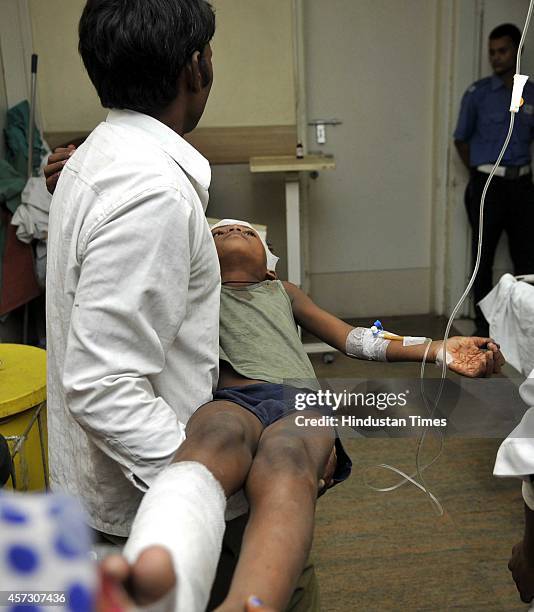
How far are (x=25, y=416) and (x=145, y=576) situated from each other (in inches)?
49.2

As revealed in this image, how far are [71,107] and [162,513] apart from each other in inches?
151

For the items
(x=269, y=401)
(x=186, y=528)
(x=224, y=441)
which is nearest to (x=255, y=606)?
(x=186, y=528)

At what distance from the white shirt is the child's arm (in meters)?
0.48

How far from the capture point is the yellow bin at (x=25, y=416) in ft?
5.21

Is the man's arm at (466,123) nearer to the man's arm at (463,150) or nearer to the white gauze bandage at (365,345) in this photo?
the man's arm at (463,150)

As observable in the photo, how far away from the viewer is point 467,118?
3986 mm

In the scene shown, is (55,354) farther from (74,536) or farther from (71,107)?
(71,107)

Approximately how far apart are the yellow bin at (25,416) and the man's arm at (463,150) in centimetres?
309

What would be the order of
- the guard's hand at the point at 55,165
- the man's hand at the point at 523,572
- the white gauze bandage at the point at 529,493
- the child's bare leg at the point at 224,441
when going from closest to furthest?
the child's bare leg at the point at 224,441, the guard's hand at the point at 55,165, the white gauze bandage at the point at 529,493, the man's hand at the point at 523,572

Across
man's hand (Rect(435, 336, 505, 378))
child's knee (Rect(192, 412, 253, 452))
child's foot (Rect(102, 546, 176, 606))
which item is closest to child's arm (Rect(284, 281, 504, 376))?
man's hand (Rect(435, 336, 505, 378))

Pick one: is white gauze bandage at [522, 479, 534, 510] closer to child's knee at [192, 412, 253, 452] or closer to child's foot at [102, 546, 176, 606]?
child's knee at [192, 412, 253, 452]

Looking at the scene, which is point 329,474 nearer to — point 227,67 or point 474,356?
point 474,356

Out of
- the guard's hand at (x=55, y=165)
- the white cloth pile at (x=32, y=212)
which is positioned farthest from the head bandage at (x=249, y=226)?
the white cloth pile at (x=32, y=212)

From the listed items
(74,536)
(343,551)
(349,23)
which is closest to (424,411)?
(74,536)
